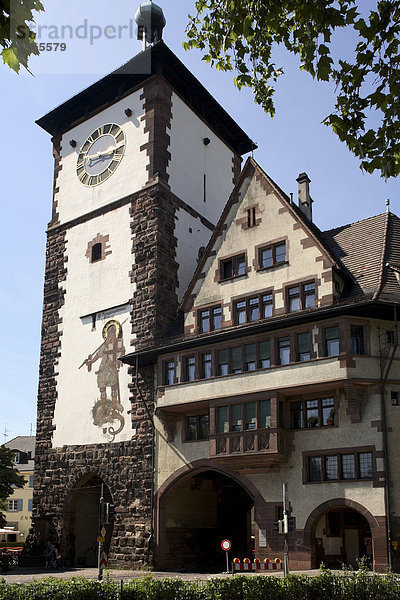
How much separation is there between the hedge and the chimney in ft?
72.6

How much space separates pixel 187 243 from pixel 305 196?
6.98m

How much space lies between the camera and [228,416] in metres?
29.4

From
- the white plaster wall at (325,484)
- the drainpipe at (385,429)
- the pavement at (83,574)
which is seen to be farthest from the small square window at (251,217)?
the pavement at (83,574)

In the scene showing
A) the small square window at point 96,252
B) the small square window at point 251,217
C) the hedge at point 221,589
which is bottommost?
the hedge at point 221,589

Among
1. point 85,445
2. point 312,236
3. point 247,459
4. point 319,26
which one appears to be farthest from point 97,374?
point 319,26

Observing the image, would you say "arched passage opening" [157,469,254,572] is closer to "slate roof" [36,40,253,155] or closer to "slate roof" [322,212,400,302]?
"slate roof" [322,212,400,302]

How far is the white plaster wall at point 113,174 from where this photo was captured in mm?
38656

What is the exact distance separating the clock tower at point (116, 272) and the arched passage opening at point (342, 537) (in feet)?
26.9

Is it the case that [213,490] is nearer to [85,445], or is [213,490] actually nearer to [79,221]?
[85,445]

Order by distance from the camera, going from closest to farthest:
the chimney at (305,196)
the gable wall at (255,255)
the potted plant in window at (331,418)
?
the potted plant in window at (331,418) → the gable wall at (255,255) → the chimney at (305,196)

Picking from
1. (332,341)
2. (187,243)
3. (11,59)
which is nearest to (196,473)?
(332,341)

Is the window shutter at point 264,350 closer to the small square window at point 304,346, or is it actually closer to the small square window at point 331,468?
the small square window at point 304,346

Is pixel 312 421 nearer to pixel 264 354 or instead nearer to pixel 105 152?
pixel 264 354

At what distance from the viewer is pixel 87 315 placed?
1500 inches
